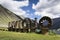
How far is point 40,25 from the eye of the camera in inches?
1859

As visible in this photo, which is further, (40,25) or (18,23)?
(18,23)

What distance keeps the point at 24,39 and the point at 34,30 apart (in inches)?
803

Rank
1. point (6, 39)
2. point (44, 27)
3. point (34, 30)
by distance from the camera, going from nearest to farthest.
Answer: point (6, 39) < point (44, 27) < point (34, 30)

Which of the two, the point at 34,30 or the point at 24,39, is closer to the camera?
the point at 24,39

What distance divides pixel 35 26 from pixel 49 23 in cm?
747

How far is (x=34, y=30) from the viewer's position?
52.5m

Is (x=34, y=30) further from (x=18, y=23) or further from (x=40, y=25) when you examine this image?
(x=18, y=23)

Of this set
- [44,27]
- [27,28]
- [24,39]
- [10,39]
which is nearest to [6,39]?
[10,39]

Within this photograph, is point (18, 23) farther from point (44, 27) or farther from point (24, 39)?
point (24, 39)

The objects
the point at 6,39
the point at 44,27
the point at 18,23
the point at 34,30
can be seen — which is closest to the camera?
the point at 6,39

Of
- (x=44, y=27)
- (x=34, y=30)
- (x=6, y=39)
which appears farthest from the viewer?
(x=34, y=30)

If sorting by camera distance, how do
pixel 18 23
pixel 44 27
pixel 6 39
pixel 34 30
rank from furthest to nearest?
pixel 18 23 → pixel 34 30 → pixel 44 27 → pixel 6 39

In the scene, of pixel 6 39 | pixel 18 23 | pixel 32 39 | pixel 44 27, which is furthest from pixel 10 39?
pixel 18 23

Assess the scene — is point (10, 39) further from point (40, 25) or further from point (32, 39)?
point (40, 25)
